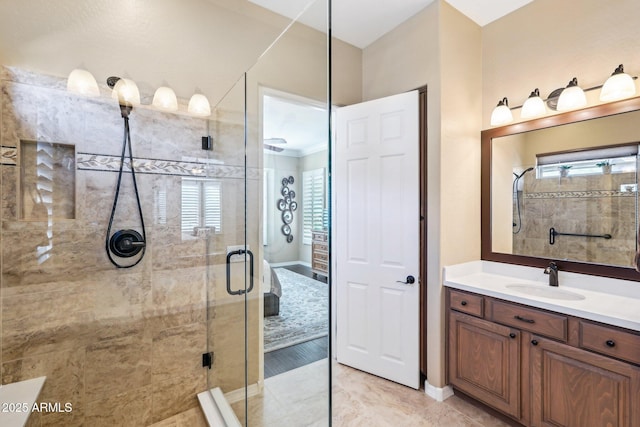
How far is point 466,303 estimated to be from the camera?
2012mm

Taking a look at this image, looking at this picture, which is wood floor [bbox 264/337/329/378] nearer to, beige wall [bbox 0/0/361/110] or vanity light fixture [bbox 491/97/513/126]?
beige wall [bbox 0/0/361/110]

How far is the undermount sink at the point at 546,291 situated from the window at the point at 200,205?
2156 mm

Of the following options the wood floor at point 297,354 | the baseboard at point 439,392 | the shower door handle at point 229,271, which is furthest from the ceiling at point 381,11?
the baseboard at point 439,392

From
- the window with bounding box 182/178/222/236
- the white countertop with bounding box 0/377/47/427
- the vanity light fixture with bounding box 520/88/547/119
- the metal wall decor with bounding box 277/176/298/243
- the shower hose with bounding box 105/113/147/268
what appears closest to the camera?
the white countertop with bounding box 0/377/47/427

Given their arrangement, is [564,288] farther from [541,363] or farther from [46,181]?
[46,181]

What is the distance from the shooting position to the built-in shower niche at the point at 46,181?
1.48m

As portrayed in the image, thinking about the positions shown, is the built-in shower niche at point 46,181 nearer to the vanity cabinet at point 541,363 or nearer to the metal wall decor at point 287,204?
the metal wall decor at point 287,204

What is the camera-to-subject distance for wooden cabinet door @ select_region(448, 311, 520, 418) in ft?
5.76

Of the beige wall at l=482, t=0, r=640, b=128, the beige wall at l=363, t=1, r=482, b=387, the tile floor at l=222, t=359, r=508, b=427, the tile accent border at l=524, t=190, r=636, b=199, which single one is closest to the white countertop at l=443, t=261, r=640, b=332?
the beige wall at l=363, t=1, r=482, b=387

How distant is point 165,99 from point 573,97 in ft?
8.70

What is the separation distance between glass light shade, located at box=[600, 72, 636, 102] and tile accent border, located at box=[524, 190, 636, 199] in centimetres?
57

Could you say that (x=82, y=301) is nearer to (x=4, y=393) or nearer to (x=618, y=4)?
(x=4, y=393)

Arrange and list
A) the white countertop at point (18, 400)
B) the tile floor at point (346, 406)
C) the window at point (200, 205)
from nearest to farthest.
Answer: the white countertop at point (18, 400)
the tile floor at point (346, 406)
the window at point (200, 205)

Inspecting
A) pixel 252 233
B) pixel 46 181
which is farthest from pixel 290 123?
pixel 46 181
